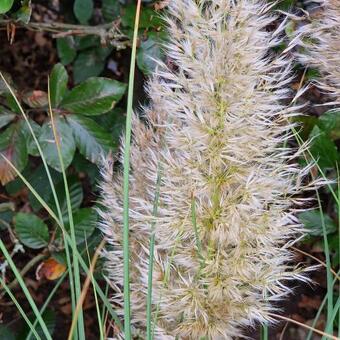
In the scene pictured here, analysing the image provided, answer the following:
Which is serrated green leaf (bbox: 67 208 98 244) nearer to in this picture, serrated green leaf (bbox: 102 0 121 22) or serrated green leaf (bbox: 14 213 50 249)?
serrated green leaf (bbox: 14 213 50 249)

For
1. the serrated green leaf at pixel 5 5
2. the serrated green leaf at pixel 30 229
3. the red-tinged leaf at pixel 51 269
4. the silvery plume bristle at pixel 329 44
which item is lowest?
the red-tinged leaf at pixel 51 269

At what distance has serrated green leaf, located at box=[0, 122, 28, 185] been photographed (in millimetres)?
1853

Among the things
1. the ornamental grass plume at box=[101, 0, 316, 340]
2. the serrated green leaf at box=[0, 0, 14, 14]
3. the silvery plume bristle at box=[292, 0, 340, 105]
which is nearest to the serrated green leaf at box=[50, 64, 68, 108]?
the serrated green leaf at box=[0, 0, 14, 14]

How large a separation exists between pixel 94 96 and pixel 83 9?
0.41 metres

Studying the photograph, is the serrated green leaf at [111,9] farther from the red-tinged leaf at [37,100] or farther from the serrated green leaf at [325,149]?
the serrated green leaf at [325,149]

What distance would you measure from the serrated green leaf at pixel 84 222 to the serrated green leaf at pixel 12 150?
20 centimetres

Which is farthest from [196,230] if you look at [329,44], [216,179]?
[329,44]

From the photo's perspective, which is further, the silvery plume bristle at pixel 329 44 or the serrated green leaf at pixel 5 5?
the serrated green leaf at pixel 5 5

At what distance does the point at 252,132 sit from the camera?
1152mm

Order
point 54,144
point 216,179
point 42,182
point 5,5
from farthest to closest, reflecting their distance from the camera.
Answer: point 42,182
point 54,144
point 5,5
point 216,179

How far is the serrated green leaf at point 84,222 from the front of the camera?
1932mm

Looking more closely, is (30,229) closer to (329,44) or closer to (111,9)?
(111,9)

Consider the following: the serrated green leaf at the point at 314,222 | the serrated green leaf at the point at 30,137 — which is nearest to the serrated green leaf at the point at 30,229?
the serrated green leaf at the point at 30,137

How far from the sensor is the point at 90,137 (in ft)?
6.12
